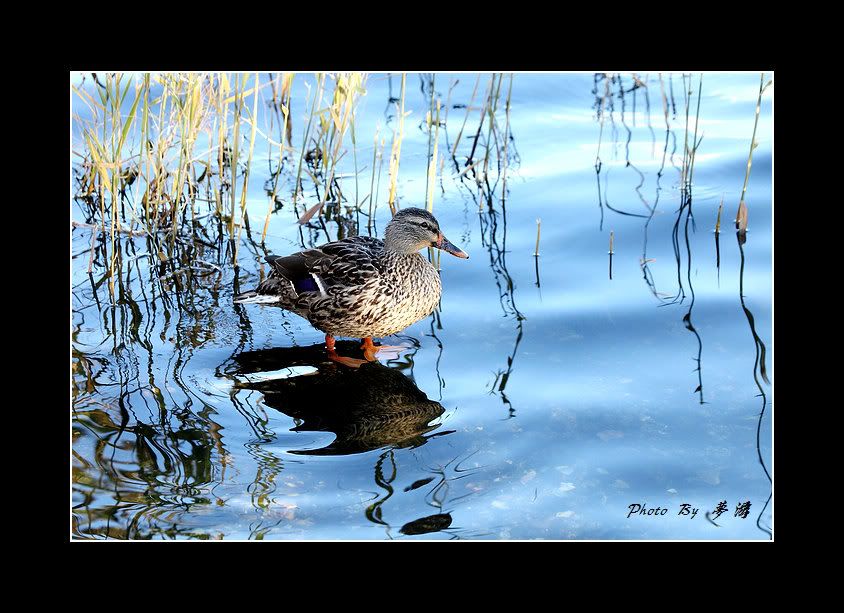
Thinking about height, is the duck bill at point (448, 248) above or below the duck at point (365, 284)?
above

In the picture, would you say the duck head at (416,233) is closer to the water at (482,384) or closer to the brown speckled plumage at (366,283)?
the brown speckled plumage at (366,283)

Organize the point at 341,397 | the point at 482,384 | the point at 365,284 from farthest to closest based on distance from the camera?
the point at 365,284, the point at 482,384, the point at 341,397

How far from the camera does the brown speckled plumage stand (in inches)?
237

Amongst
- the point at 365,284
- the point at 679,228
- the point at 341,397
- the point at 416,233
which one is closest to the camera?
the point at 341,397

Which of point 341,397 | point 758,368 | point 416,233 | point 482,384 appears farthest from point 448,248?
point 758,368

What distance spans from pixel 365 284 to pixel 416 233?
489 millimetres

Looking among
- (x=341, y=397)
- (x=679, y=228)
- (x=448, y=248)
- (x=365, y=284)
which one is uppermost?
(x=679, y=228)

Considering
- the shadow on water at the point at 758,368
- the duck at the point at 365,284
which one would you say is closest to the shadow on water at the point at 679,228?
the shadow on water at the point at 758,368

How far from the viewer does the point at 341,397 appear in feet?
18.7

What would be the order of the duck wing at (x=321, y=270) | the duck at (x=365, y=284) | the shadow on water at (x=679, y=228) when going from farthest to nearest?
the duck wing at (x=321, y=270), the duck at (x=365, y=284), the shadow on water at (x=679, y=228)

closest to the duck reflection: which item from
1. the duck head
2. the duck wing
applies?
the duck wing

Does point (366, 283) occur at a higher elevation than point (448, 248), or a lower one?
lower

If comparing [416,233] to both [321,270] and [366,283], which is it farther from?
[321,270]

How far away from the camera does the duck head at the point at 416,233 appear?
6.14 meters
